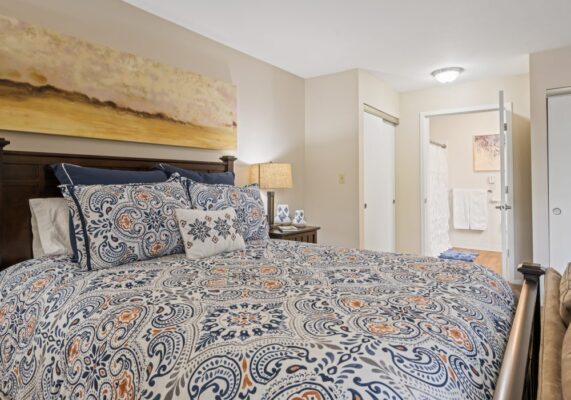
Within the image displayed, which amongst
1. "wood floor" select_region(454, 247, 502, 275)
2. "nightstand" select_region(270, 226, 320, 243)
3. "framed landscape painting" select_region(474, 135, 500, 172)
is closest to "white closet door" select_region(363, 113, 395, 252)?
"nightstand" select_region(270, 226, 320, 243)

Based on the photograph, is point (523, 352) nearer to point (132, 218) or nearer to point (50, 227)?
point (132, 218)

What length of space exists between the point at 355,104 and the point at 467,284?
271 cm

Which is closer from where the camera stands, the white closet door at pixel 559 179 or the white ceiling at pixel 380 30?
the white ceiling at pixel 380 30

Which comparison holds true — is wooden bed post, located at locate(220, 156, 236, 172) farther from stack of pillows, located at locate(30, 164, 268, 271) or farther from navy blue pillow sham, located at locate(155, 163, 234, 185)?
stack of pillows, located at locate(30, 164, 268, 271)

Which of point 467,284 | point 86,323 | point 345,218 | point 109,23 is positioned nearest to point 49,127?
point 109,23

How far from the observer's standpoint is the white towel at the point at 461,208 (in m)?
6.29

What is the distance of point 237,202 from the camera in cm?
228

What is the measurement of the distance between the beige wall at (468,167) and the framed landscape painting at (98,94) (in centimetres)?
464

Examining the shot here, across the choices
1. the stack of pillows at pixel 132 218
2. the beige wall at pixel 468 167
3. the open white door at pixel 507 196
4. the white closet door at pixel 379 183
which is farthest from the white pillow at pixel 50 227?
the beige wall at pixel 468 167

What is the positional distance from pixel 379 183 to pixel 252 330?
145 inches

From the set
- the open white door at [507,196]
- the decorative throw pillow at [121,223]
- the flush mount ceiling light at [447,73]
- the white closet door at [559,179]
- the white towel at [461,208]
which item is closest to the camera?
the decorative throw pillow at [121,223]

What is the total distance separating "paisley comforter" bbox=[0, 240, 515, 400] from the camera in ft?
2.55

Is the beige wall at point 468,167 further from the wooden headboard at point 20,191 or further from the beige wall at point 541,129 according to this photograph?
the wooden headboard at point 20,191

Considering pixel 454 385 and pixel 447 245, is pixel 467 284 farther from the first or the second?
pixel 447 245
